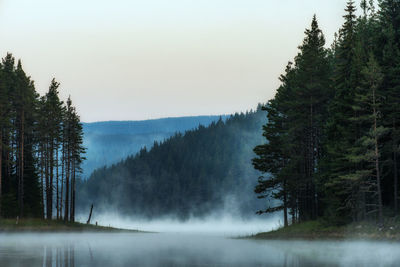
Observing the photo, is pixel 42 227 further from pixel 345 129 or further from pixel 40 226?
pixel 345 129

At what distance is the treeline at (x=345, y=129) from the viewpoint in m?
46.8

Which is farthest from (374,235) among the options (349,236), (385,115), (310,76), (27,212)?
(27,212)

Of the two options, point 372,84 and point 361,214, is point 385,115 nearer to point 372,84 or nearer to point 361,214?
point 372,84

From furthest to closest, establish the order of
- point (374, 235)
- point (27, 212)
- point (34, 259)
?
point (27, 212) < point (374, 235) < point (34, 259)

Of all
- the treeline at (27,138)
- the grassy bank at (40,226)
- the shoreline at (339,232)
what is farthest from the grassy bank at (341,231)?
the treeline at (27,138)

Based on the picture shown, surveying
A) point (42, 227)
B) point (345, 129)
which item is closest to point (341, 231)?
point (345, 129)

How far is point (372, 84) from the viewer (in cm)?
4666

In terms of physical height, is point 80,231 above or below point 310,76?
below

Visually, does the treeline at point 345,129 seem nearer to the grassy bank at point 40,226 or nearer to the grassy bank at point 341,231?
the grassy bank at point 341,231

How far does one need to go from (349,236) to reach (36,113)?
4770 centimetres

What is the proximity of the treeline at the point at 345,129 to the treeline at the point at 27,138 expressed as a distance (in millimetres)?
28923

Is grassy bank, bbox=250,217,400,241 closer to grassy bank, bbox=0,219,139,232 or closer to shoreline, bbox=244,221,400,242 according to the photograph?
shoreline, bbox=244,221,400,242

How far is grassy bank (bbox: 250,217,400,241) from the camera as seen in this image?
44000 mm

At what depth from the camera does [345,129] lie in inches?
1971
